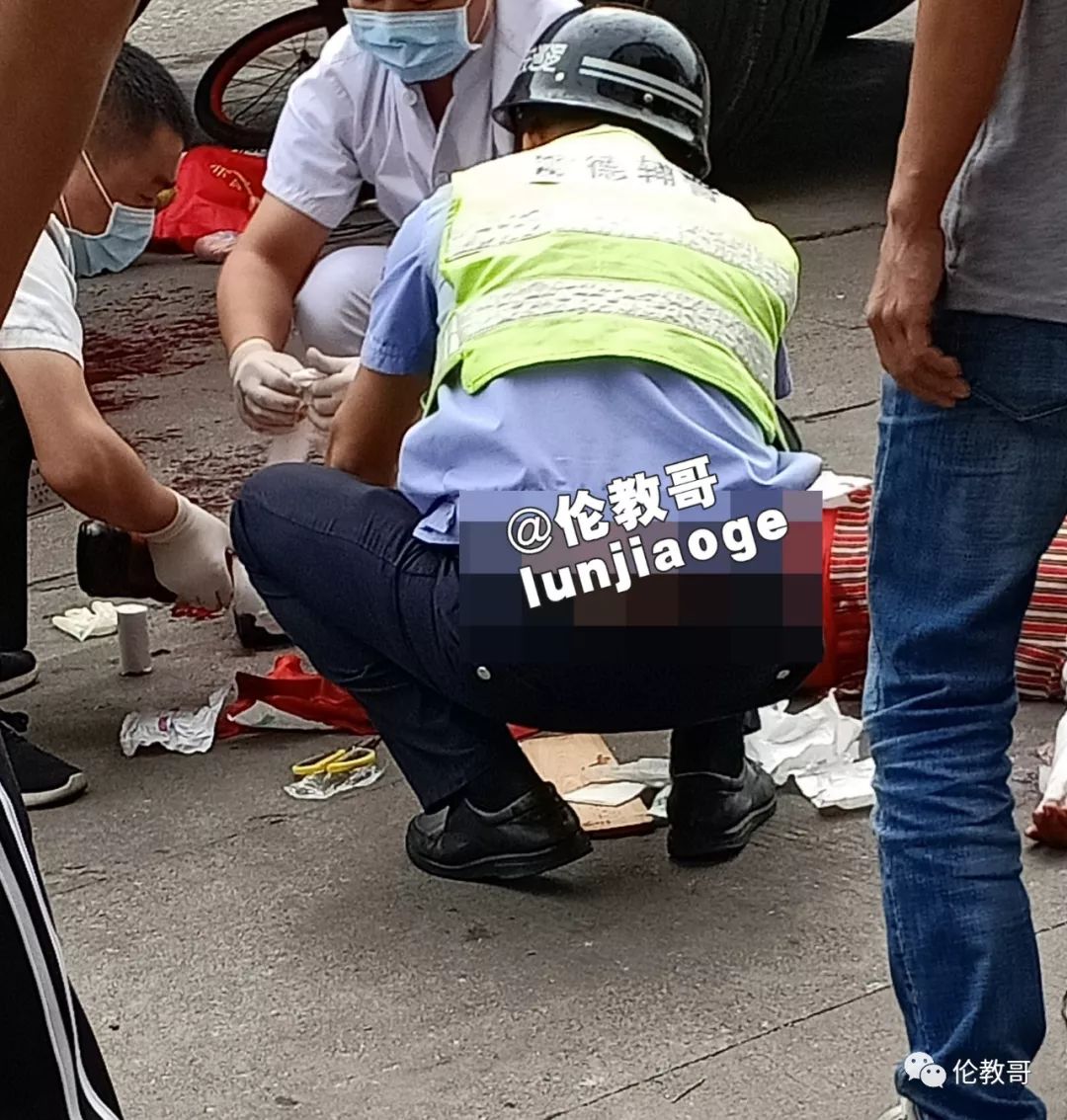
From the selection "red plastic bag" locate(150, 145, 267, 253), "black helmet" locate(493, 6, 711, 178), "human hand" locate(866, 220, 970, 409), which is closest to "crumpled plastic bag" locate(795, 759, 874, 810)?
"black helmet" locate(493, 6, 711, 178)

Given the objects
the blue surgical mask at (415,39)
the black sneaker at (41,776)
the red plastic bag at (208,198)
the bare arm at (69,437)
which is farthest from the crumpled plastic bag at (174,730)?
the red plastic bag at (208,198)

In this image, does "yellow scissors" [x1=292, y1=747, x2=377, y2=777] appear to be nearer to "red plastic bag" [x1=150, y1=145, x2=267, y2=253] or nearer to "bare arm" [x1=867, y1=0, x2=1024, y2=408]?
"bare arm" [x1=867, y1=0, x2=1024, y2=408]

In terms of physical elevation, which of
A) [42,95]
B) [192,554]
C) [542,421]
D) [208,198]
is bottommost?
[208,198]

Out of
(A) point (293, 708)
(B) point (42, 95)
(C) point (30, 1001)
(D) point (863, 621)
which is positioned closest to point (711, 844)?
(D) point (863, 621)

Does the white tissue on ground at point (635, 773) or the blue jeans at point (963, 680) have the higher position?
the blue jeans at point (963, 680)

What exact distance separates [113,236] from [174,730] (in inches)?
30.1

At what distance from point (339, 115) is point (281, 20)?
461 cm

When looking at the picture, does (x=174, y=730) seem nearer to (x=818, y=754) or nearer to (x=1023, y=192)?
(x=818, y=754)

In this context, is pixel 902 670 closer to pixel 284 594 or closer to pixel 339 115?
pixel 284 594

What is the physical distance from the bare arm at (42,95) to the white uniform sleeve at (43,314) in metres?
1.81

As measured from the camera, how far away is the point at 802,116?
8023 millimetres

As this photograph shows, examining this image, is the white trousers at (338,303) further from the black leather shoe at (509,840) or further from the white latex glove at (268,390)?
the black leather shoe at (509,840)

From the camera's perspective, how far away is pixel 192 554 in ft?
10.9

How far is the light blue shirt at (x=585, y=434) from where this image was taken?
2.46 meters
